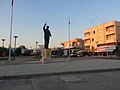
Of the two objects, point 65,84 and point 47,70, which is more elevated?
point 47,70

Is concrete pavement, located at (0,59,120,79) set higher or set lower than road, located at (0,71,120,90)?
higher

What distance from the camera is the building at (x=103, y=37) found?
64.7 metres

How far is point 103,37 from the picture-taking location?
7212 centimetres

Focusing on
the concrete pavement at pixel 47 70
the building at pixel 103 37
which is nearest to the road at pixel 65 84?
the concrete pavement at pixel 47 70

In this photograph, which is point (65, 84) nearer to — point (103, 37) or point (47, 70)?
point (47, 70)

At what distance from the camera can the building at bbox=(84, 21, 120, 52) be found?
64.7m

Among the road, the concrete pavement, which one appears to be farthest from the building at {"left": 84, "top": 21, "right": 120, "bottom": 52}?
the road

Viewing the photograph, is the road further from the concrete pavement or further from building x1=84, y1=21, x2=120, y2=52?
building x1=84, y1=21, x2=120, y2=52

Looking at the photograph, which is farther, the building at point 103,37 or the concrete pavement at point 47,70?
the building at point 103,37

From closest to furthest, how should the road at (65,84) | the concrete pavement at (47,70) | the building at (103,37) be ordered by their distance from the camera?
the road at (65,84)
the concrete pavement at (47,70)
the building at (103,37)

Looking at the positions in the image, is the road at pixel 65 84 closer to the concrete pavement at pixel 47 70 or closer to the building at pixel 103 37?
the concrete pavement at pixel 47 70

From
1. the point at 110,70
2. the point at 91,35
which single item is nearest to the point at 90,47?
the point at 91,35

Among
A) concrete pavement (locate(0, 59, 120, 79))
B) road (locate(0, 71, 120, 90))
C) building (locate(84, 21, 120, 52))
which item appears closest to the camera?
road (locate(0, 71, 120, 90))

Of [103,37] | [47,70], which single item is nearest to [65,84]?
[47,70]
